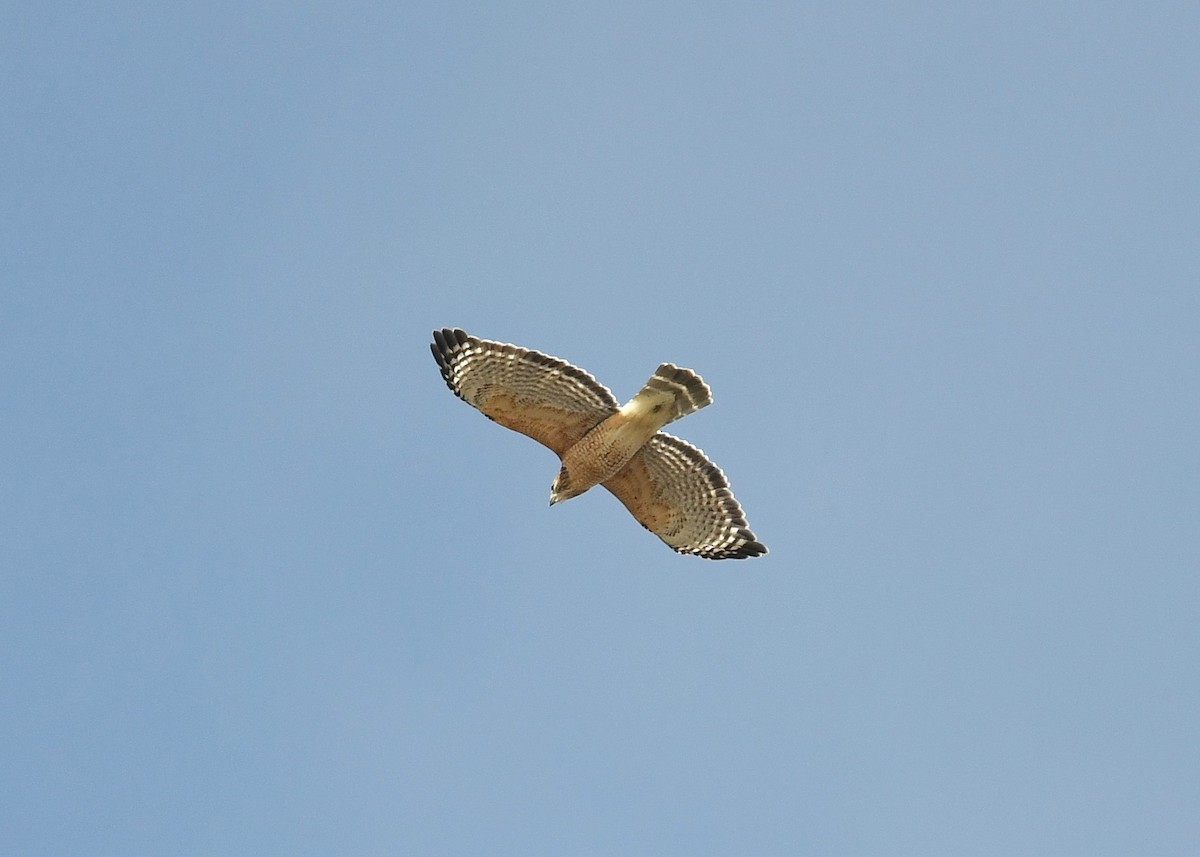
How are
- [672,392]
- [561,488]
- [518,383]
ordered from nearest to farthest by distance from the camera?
[518,383]
[672,392]
[561,488]

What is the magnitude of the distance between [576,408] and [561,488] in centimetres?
90

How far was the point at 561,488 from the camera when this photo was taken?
16172 millimetres

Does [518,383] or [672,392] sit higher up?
[672,392]

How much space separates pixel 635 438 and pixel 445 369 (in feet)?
6.68

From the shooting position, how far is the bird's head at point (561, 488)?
16.1 m

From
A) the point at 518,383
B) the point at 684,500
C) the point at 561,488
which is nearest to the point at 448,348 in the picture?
the point at 518,383

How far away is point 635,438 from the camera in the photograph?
629 inches

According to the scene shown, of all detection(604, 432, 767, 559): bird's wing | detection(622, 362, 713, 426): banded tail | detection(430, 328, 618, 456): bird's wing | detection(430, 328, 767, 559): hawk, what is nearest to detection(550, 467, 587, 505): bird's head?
detection(430, 328, 767, 559): hawk

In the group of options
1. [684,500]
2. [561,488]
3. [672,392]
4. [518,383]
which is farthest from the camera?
[684,500]

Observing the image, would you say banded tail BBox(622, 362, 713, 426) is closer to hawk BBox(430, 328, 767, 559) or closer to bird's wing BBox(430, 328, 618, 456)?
hawk BBox(430, 328, 767, 559)

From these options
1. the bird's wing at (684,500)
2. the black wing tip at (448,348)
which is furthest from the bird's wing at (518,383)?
the bird's wing at (684,500)

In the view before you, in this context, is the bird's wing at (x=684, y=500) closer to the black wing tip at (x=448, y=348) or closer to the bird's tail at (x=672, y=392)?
the bird's tail at (x=672, y=392)

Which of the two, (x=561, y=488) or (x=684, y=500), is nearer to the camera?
(x=561, y=488)

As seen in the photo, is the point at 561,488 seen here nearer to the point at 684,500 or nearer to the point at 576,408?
the point at 576,408
